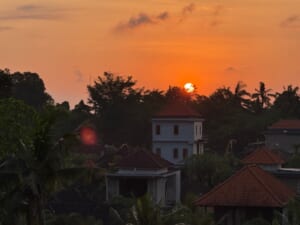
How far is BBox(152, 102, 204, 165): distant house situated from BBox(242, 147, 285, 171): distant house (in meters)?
16.0

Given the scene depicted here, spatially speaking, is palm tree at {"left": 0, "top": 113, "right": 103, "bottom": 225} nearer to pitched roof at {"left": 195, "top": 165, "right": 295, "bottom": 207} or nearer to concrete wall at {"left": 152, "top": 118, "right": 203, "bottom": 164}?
pitched roof at {"left": 195, "top": 165, "right": 295, "bottom": 207}

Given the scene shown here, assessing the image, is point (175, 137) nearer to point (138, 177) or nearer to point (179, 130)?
point (179, 130)

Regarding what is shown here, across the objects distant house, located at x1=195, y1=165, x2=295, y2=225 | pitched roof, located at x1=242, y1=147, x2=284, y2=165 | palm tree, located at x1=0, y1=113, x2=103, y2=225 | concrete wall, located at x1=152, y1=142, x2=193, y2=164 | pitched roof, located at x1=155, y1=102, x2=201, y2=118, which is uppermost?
pitched roof, located at x1=155, y1=102, x2=201, y2=118

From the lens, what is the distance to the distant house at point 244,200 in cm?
4547

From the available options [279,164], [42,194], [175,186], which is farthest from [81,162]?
[42,194]

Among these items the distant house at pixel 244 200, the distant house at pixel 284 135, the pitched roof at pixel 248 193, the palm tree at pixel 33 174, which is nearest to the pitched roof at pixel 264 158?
the pitched roof at pixel 248 193

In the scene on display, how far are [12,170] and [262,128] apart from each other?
2902 inches

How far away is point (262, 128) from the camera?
101 metres

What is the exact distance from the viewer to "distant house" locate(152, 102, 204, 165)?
8425 centimetres

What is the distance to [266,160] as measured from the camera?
215 ft

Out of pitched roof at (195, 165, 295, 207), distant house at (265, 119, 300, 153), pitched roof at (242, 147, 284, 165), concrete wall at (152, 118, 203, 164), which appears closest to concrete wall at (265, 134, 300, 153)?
distant house at (265, 119, 300, 153)

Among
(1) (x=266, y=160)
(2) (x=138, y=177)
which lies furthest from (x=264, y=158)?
(2) (x=138, y=177)

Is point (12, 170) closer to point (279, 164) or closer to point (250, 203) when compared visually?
point (250, 203)

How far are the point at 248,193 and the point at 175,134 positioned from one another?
38.2 m
